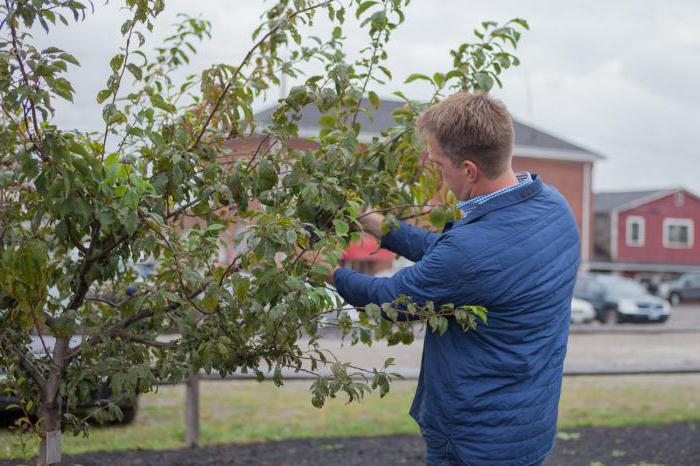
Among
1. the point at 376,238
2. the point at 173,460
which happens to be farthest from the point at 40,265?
the point at 173,460

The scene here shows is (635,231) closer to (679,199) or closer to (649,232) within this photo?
(649,232)

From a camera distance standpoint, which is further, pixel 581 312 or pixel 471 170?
pixel 581 312

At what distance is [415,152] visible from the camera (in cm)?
333

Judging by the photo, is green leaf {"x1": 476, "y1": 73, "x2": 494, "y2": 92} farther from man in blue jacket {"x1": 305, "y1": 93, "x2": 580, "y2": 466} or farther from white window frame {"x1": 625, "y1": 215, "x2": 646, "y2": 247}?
white window frame {"x1": 625, "y1": 215, "x2": 646, "y2": 247}

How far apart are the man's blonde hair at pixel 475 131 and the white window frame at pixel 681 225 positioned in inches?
1834

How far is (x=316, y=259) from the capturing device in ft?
8.70

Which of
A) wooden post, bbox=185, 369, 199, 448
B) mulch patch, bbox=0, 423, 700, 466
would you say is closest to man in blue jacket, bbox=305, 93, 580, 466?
mulch patch, bbox=0, 423, 700, 466

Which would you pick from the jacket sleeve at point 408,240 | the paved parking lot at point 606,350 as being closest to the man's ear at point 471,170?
the jacket sleeve at point 408,240

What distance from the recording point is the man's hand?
8.48 feet

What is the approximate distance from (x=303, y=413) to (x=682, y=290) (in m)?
34.7

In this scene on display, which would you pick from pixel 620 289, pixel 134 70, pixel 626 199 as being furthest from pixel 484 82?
pixel 626 199

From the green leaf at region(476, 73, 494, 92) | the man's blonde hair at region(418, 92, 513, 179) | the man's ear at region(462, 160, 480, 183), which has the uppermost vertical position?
the green leaf at region(476, 73, 494, 92)

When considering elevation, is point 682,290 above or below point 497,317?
above

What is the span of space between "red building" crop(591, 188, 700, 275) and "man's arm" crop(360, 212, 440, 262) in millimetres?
42117
